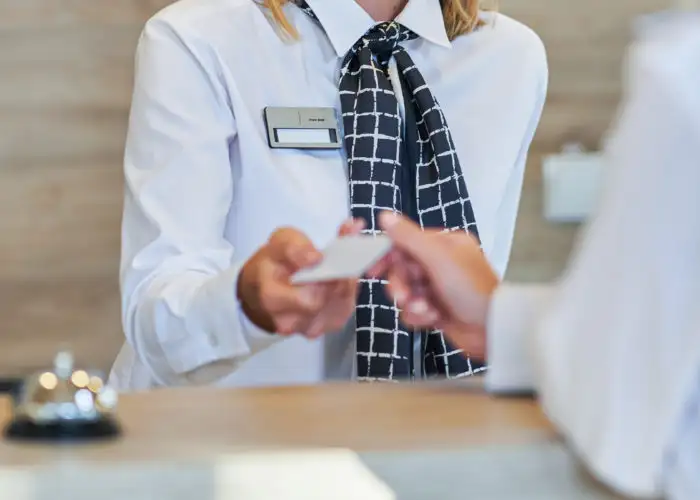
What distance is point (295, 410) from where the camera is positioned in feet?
3.11

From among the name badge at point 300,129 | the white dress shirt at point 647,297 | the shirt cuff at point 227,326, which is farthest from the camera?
the name badge at point 300,129

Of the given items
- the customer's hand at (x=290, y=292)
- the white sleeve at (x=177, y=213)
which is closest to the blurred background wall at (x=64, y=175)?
the white sleeve at (x=177, y=213)

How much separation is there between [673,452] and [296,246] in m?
0.58

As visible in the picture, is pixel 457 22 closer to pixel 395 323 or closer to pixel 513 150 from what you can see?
pixel 513 150

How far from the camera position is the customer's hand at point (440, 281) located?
1.13 m

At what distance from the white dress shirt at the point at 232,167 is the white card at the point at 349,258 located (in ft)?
1.16

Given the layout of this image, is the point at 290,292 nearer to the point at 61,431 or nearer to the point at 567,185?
the point at 61,431

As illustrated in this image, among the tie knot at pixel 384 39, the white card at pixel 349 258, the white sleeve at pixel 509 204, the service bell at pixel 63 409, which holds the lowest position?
the service bell at pixel 63 409

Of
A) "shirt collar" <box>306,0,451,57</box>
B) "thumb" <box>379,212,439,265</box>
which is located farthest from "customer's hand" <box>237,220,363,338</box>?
"shirt collar" <box>306,0,451,57</box>

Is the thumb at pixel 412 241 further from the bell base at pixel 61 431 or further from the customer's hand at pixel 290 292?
the bell base at pixel 61 431

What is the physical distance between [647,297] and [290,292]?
592 mm

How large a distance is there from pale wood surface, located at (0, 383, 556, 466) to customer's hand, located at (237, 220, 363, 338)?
8.5 inches

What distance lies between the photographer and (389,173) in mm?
1650

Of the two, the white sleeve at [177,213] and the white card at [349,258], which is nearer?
the white card at [349,258]
